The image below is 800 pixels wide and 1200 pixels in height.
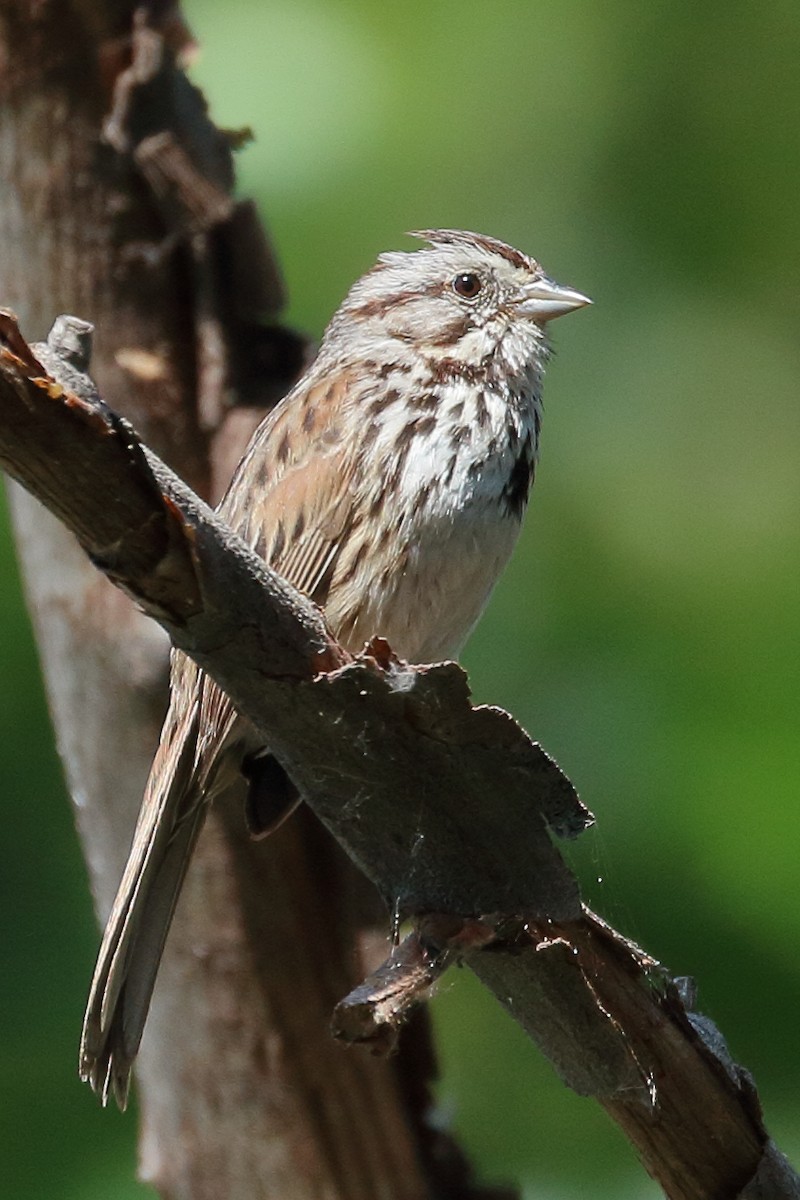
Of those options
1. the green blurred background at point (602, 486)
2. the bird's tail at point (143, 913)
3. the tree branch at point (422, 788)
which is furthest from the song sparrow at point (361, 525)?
the tree branch at point (422, 788)

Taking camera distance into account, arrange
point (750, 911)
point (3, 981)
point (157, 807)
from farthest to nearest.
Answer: point (3, 981)
point (750, 911)
point (157, 807)

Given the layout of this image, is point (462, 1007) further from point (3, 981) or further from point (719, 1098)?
point (719, 1098)

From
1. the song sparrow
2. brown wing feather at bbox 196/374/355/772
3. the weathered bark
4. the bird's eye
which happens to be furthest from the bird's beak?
the weathered bark

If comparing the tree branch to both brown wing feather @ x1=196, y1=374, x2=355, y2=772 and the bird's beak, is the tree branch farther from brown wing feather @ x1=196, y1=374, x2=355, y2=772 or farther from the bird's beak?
the bird's beak

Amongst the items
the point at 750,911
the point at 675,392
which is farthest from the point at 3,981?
the point at 675,392

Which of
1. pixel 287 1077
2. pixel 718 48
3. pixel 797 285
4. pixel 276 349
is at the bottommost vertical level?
pixel 287 1077

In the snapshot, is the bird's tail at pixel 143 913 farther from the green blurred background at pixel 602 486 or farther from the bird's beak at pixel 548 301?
the bird's beak at pixel 548 301

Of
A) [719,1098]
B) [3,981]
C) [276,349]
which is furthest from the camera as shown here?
[276,349]

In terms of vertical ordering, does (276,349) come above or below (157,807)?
above

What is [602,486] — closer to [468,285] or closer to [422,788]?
[468,285]
